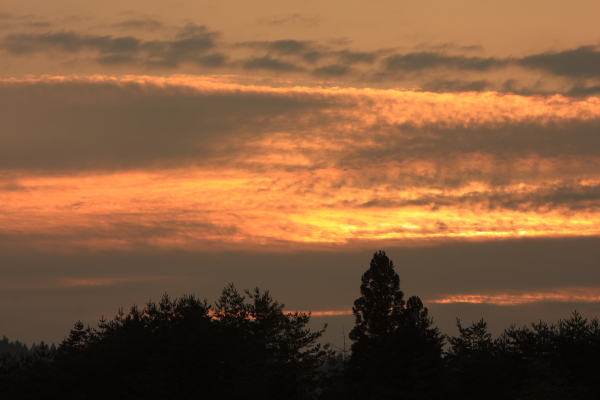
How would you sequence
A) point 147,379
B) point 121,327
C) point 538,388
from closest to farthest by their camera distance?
point 538,388
point 147,379
point 121,327

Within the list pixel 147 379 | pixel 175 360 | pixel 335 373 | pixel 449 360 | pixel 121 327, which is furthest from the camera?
pixel 335 373

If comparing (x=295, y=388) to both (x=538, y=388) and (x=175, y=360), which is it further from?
(x=538, y=388)

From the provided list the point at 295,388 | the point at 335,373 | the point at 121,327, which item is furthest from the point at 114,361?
the point at 335,373

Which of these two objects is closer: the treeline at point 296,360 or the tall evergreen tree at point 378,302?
the treeline at point 296,360

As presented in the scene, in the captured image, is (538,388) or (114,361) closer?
(538,388)

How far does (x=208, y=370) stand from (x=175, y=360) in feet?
10.9

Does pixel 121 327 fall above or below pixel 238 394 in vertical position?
above

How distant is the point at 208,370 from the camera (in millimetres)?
65812

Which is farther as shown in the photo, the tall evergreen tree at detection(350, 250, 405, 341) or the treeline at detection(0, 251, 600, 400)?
the tall evergreen tree at detection(350, 250, 405, 341)

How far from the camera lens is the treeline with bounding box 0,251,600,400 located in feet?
206

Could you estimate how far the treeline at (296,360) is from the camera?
62812mm

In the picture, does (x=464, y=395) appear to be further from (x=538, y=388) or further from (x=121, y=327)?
(x=121, y=327)

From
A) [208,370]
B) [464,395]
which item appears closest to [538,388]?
[464,395]

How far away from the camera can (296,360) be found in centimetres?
8175
